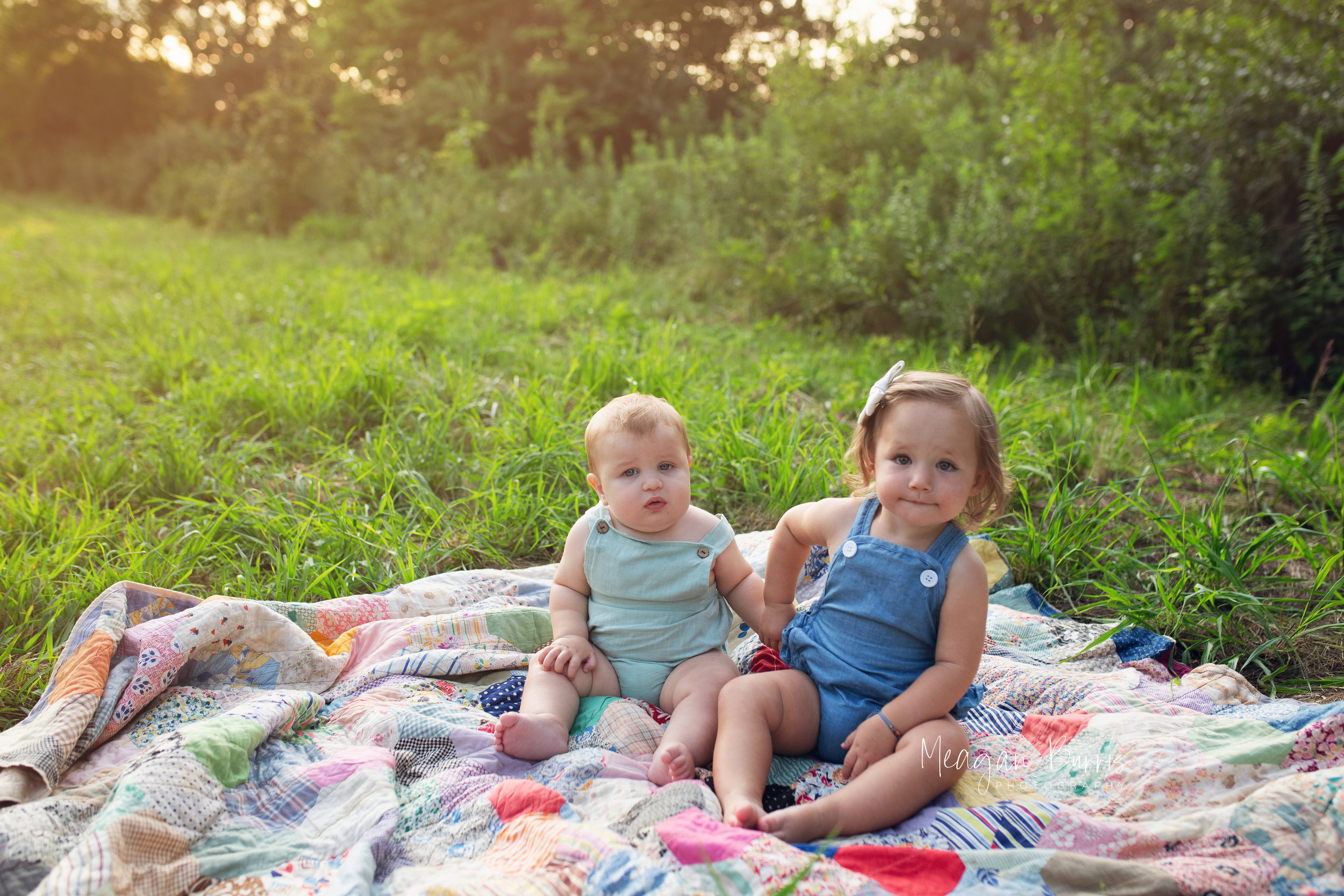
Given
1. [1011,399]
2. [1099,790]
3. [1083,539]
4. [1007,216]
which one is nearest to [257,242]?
[1007,216]

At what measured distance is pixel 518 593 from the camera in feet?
8.64

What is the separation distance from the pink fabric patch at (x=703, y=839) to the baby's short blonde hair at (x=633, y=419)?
88 cm

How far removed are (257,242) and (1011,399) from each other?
30.4 feet

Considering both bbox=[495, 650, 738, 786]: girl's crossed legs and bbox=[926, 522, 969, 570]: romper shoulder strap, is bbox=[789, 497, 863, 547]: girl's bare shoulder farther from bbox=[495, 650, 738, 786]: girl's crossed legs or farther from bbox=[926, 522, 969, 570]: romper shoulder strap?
bbox=[495, 650, 738, 786]: girl's crossed legs

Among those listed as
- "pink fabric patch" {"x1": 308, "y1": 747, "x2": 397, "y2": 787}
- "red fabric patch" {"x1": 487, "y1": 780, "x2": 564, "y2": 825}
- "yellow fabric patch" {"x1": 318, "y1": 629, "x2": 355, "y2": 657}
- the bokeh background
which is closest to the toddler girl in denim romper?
"red fabric patch" {"x1": 487, "y1": 780, "x2": 564, "y2": 825}

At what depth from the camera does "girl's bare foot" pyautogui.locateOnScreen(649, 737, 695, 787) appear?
1712 mm

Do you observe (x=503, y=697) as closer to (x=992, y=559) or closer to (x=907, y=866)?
(x=907, y=866)

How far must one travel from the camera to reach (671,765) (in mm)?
1713

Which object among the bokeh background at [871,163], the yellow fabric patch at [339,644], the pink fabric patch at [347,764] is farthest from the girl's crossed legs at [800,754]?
the bokeh background at [871,163]

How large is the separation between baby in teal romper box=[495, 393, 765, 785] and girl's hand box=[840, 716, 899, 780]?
0.34 m

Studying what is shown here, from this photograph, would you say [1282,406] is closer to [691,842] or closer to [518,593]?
[518,593]

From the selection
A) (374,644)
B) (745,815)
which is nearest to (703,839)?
(745,815)

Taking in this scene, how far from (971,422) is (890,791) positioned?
0.77 m

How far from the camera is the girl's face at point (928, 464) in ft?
5.74
